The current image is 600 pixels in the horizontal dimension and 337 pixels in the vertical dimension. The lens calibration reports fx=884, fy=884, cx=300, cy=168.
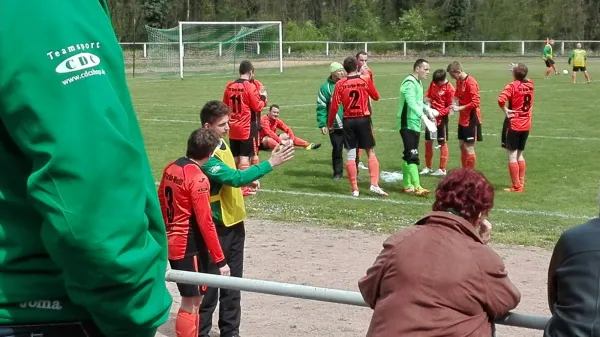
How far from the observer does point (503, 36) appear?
76.8 metres

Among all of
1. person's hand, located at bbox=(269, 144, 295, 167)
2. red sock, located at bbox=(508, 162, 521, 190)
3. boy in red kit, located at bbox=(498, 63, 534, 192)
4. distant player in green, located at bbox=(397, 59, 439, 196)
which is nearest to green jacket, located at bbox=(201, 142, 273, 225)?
person's hand, located at bbox=(269, 144, 295, 167)

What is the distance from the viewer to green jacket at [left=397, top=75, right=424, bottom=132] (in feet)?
44.8

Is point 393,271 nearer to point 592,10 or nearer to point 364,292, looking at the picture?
point 364,292

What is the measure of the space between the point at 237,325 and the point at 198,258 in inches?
30.9

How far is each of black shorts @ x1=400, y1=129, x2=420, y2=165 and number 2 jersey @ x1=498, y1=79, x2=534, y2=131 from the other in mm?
1444

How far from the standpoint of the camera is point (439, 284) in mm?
3719

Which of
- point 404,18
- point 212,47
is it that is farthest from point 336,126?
point 404,18

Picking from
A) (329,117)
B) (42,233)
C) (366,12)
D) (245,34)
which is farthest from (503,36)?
(42,233)

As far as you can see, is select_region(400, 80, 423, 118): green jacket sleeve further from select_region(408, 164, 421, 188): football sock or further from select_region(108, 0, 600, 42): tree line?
select_region(108, 0, 600, 42): tree line

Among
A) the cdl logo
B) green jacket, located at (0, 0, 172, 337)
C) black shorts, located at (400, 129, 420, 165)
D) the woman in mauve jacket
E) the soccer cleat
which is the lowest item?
the soccer cleat

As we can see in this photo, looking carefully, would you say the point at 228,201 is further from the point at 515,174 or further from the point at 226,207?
the point at 515,174

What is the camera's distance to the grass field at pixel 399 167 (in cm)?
1162

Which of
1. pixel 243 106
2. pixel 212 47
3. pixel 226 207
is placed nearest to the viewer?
pixel 226 207

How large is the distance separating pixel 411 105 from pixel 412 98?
0.12 meters
